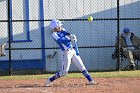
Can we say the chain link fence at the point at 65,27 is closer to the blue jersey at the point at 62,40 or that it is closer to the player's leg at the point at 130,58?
the player's leg at the point at 130,58

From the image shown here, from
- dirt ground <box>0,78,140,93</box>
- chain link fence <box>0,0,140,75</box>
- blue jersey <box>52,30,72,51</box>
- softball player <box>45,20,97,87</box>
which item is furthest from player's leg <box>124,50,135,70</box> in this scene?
blue jersey <box>52,30,72,51</box>

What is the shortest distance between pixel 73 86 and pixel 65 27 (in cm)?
509

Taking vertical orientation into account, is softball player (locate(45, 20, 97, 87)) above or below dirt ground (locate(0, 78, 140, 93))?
above

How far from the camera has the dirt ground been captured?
1237 cm

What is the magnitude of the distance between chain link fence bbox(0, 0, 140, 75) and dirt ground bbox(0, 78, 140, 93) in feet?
9.20

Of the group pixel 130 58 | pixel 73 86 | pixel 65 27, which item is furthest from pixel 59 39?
pixel 65 27

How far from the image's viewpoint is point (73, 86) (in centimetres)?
1318

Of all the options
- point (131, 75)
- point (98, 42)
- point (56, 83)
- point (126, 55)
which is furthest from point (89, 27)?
point (56, 83)

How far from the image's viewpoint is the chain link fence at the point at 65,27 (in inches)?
693

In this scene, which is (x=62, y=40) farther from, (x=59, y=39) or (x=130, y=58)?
(x=130, y=58)

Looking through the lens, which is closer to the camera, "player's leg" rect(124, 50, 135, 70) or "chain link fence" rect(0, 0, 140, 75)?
"player's leg" rect(124, 50, 135, 70)

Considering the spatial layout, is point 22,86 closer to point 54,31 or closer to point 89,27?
point 54,31

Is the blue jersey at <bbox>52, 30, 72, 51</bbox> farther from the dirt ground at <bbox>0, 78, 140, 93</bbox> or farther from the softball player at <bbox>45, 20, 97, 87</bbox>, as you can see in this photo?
the dirt ground at <bbox>0, 78, 140, 93</bbox>

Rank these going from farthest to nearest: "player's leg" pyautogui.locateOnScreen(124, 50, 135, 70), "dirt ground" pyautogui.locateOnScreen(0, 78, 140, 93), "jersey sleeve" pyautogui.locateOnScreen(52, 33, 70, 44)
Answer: "player's leg" pyautogui.locateOnScreen(124, 50, 135, 70), "jersey sleeve" pyautogui.locateOnScreen(52, 33, 70, 44), "dirt ground" pyautogui.locateOnScreen(0, 78, 140, 93)
